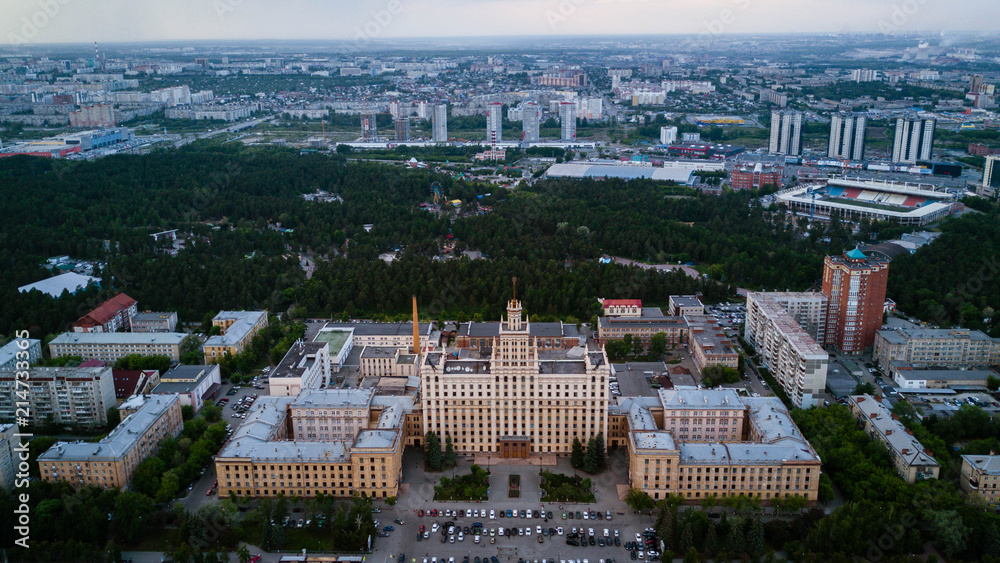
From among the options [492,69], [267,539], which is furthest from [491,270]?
[492,69]

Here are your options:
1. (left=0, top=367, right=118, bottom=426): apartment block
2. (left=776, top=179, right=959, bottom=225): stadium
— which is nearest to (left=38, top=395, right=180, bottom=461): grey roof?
(left=0, top=367, right=118, bottom=426): apartment block

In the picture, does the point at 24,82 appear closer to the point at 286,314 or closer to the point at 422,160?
the point at 422,160

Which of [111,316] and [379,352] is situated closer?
[379,352]

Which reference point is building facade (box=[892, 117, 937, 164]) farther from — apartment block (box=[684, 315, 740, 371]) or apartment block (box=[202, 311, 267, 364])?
apartment block (box=[202, 311, 267, 364])

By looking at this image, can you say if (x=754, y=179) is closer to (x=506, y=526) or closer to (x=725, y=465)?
(x=725, y=465)

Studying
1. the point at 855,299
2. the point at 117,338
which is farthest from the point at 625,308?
the point at 117,338

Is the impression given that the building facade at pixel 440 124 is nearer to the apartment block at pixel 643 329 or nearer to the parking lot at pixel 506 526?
the apartment block at pixel 643 329

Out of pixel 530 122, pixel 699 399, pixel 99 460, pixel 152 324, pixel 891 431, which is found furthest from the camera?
pixel 530 122

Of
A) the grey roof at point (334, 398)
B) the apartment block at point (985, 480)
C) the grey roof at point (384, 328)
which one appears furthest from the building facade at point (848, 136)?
the grey roof at point (334, 398)
